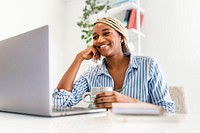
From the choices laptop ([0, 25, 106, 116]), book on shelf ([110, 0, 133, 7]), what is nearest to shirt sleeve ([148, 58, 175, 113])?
laptop ([0, 25, 106, 116])

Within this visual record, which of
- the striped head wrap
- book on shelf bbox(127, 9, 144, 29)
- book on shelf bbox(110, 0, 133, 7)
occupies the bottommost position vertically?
the striped head wrap

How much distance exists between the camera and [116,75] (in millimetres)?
1530

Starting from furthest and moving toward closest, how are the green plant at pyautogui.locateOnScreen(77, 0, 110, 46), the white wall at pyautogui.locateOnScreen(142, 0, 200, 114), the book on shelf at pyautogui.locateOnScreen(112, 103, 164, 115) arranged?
1. the green plant at pyautogui.locateOnScreen(77, 0, 110, 46)
2. the white wall at pyautogui.locateOnScreen(142, 0, 200, 114)
3. the book on shelf at pyautogui.locateOnScreen(112, 103, 164, 115)

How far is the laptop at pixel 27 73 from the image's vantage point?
0.63 metres

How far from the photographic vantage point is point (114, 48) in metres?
1.57

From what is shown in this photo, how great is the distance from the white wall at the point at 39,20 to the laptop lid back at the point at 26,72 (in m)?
1.64

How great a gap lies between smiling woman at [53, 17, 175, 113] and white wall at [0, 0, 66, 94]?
3.21 ft

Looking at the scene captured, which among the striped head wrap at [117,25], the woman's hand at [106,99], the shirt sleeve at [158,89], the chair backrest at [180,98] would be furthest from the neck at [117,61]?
the woman's hand at [106,99]

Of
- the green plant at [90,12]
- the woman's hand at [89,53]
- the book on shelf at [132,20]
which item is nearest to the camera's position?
the woman's hand at [89,53]

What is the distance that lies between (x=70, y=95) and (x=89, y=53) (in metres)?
0.37

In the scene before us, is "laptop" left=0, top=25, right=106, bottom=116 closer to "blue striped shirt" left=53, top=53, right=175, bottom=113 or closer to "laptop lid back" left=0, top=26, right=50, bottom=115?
"laptop lid back" left=0, top=26, right=50, bottom=115

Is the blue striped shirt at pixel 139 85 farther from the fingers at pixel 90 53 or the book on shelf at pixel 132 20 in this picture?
the book on shelf at pixel 132 20

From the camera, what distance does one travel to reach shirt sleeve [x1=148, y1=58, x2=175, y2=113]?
4.19 ft

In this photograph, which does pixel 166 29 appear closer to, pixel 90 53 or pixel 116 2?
pixel 116 2
